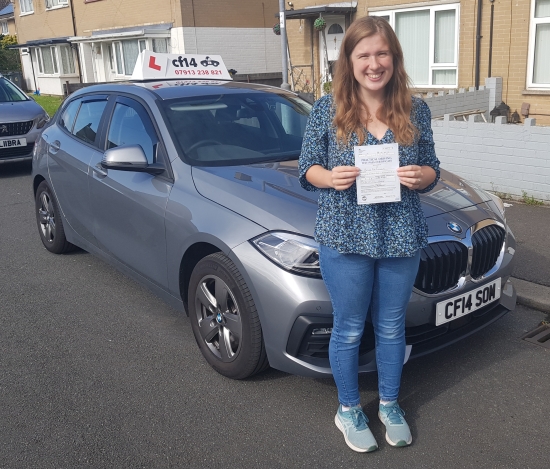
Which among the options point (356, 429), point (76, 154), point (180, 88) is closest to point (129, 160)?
point (180, 88)

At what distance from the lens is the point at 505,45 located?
1156 cm

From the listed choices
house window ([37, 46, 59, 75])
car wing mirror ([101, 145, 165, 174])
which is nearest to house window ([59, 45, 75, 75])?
house window ([37, 46, 59, 75])

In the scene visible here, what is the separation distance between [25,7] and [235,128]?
34438 mm

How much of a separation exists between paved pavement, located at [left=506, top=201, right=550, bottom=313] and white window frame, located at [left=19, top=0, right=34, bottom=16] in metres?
32.5

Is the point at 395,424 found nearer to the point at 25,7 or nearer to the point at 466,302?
the point at 466,302

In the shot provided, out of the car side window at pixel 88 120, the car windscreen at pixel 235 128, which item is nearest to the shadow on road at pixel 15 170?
the car side window at pixel 88 120

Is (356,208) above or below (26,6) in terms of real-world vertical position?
below

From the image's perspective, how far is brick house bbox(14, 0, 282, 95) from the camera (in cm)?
2242

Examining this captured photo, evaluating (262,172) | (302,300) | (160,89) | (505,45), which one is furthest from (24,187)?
(505,45)

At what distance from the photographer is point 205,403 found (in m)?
3.44

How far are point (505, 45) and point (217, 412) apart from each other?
10361mm

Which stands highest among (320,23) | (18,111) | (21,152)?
(320,23)

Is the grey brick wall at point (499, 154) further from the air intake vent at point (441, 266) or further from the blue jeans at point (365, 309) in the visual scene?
the blue jeans at point (365, 309)

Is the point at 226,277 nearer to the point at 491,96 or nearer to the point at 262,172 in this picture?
the point at 262,172
